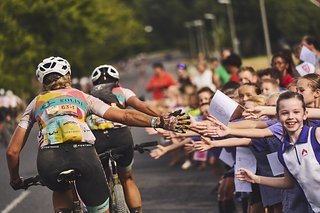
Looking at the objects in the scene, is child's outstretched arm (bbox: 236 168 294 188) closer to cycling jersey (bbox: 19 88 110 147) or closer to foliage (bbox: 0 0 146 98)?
cycling jersey (bbox: 19 88 110 147)

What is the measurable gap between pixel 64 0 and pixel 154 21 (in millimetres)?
133184

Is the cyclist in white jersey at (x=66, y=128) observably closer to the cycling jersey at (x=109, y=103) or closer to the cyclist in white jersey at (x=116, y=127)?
the cyclist in white jersey at (x=116, y=127)

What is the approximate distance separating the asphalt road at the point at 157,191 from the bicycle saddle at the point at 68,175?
16.4ft

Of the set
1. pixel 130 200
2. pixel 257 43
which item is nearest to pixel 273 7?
pixel 257 43

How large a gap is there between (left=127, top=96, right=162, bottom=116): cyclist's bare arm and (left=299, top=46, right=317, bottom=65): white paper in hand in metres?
4.93

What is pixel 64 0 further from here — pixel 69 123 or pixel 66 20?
pixel 69 123

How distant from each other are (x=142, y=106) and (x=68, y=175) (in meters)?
2.90

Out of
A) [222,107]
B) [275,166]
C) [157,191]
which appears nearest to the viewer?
[275,166]

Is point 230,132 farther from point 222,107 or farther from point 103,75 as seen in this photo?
point 103,75

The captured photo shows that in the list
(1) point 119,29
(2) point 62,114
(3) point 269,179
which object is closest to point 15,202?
(2) point 62,114

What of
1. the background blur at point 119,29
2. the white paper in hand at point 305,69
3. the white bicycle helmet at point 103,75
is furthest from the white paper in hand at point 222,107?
the background blur at point 119,29

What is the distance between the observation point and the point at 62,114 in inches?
310

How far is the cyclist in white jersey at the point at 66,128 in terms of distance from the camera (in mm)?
7805

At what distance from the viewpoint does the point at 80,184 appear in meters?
7.83
